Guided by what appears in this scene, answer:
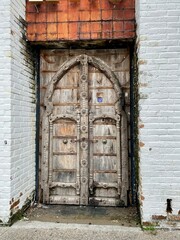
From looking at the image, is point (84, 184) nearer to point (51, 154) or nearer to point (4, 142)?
point (51, 154)

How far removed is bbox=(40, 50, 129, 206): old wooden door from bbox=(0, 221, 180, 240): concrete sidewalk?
73 cm

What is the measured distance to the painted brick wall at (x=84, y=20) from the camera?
3408 mm

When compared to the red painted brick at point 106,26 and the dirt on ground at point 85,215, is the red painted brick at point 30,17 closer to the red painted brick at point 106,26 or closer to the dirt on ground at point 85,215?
the red painted brick at point 106,26

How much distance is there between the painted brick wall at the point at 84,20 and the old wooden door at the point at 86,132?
455mm

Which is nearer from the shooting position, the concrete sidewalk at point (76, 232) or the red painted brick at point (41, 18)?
the concrete sidewalk at point (76, 232)

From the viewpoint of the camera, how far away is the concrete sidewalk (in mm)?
2789

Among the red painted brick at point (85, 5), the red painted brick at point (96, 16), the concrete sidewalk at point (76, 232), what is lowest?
the concrete sidewalk at point (76, 232)

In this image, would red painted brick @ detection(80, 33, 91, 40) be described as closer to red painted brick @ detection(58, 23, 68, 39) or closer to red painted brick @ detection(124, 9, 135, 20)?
red painted brick @ detection(58, 23, 68, 39)

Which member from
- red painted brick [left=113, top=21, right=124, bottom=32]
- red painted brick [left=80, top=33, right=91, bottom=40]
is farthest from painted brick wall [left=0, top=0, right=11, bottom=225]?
red painted brick [left=113, top=21, right=124, bottom=32]

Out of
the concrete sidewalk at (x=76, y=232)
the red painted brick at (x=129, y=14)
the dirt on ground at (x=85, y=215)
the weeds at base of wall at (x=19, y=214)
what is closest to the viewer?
the concrete sidewalk at (x=76, y=232)

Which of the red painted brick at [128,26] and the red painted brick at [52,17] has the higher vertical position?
the red painted brick at [52,17]

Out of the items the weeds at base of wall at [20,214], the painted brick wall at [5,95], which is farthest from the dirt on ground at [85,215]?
the painted brick wall at [5,95]

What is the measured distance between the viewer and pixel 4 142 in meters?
3.09

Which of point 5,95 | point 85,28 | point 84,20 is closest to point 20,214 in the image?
point 5,95
